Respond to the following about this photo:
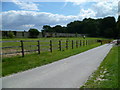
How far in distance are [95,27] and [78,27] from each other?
18.6 meters

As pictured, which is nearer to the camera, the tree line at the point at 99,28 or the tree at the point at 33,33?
the tree at the point at 33,33

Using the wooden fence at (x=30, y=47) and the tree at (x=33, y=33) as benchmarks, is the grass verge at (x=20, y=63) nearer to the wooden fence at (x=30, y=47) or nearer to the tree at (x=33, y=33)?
the wooden fence at (x=30, y=47)

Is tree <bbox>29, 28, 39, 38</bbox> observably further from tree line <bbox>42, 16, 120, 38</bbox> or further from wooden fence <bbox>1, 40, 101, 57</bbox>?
wooden fence <bbox>1, 40, 101, 57</bbox>

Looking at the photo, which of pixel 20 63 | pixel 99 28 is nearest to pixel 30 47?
pixel 20 63

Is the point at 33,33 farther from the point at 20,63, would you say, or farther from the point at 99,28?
the point at 99,28

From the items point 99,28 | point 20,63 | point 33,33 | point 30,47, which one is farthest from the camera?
point 99,28

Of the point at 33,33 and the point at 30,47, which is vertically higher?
the point at 33,33

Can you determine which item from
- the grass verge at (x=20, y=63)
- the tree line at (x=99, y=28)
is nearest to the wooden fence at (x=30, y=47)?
the grass verge at (x=20, y=63)

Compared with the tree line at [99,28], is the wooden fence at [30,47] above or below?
below

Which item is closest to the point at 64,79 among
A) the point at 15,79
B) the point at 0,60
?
A: the point at 15,79

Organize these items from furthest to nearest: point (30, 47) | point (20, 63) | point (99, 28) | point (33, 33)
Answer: point (99, 28) → point (33, 33) → point (30, 47) → point (20, 63)

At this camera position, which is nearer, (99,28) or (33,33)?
(33,33)

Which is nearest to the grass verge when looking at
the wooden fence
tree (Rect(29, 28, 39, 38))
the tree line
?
the wooden fence

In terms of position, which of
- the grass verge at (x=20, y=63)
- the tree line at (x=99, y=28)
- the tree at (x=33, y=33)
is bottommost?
the grass verge at (x=20, y=63)
